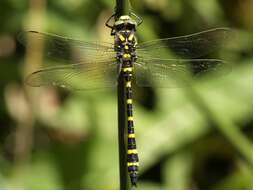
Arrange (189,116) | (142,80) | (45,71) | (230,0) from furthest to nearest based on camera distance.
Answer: (230,0) → (189,116) → (142,80) → (45,71)

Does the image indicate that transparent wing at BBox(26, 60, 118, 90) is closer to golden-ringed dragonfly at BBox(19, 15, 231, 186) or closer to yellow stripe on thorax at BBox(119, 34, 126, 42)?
golden-ringed dragonfly at BBox(19, 15, 231, 186)

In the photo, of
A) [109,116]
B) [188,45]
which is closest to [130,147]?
[188,45]

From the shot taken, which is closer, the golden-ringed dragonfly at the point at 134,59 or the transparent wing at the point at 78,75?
the transparent wing at the point at 78,75

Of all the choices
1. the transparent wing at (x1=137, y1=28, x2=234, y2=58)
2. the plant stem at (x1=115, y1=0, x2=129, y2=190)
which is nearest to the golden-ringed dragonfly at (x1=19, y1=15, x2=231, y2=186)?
the transparent wing at (x1=137, y1=28, x2=234, y2=58)

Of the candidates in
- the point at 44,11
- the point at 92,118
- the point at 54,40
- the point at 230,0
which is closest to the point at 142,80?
the point at 54,40

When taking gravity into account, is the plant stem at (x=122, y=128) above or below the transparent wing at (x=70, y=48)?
below

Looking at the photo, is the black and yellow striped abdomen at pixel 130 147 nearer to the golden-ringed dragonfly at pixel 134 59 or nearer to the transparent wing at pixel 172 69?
the golden-ringed dragonfly at pixel 134 59

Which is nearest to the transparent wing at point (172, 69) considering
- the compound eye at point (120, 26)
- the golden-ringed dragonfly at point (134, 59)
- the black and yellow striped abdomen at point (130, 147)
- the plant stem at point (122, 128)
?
the golden-ringed dragonfly at point (134, 59)

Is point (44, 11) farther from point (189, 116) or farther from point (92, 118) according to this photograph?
point (189, 116)
